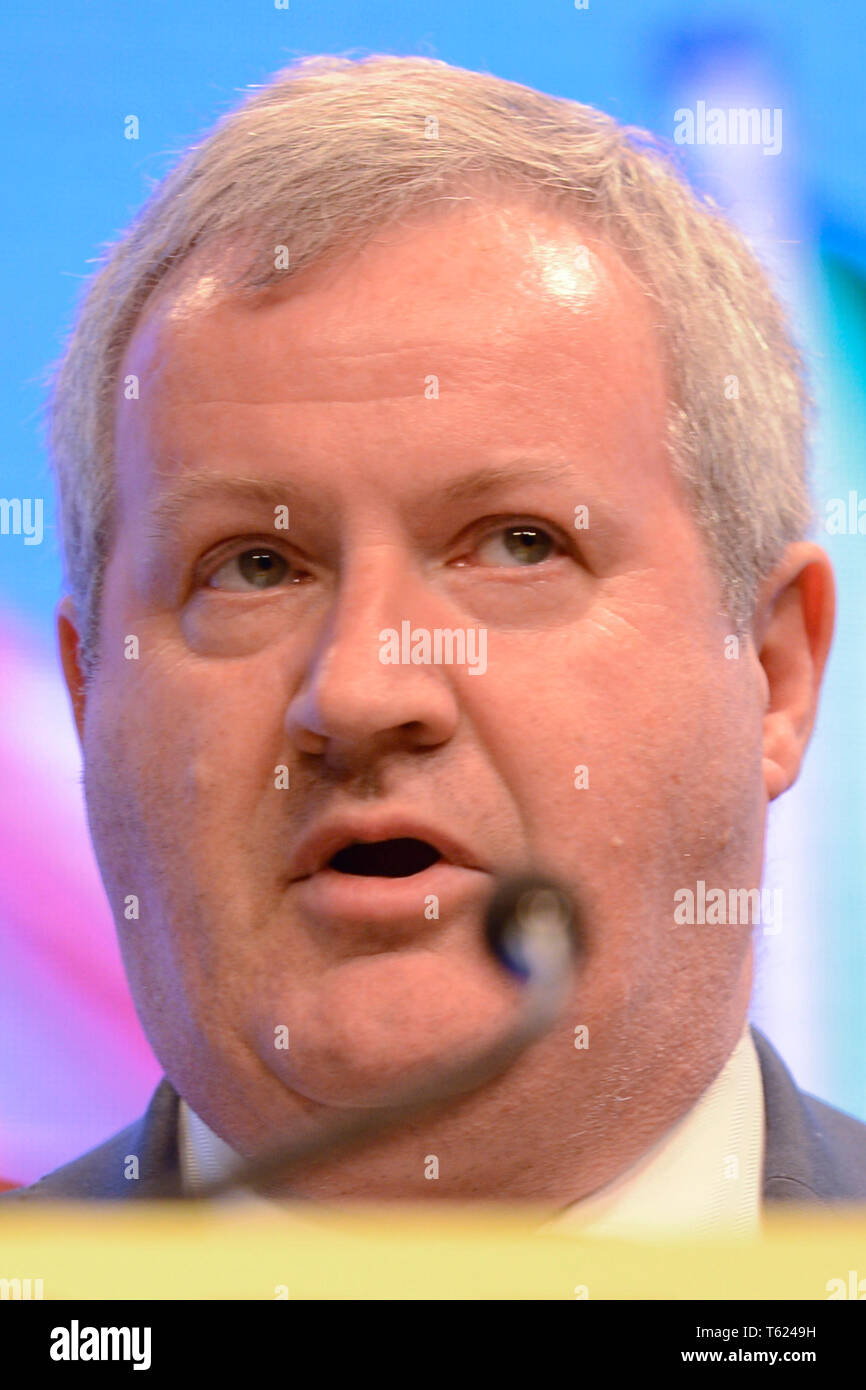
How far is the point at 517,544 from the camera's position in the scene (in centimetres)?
143

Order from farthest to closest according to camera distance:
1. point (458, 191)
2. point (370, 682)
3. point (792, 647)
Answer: point (792, 647) < point (458, 191) < point (370, 682)

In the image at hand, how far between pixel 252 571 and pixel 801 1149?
0.70 metres

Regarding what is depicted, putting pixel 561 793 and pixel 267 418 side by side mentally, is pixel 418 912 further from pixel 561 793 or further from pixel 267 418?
pixel 267 418

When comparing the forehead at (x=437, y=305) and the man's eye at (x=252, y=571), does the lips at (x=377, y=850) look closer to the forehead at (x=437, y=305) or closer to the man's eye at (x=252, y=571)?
the man's eye at (x=252, y=571)

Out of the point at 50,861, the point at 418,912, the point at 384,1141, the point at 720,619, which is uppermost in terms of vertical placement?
the point at 720,619

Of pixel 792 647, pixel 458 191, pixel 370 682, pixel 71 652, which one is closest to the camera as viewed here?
pixel 370 682

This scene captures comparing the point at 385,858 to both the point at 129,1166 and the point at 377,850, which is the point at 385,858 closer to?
the point at 377,850

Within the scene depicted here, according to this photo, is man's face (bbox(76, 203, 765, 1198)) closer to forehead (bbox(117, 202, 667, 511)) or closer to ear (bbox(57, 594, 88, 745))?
forehead (bbox(117, 202, 667, 511))

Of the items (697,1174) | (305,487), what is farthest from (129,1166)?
(305,487)

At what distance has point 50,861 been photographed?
1656 mm

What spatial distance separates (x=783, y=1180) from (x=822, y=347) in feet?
2.57

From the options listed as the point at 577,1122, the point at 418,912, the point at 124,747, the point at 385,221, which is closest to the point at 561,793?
the point at 418,912

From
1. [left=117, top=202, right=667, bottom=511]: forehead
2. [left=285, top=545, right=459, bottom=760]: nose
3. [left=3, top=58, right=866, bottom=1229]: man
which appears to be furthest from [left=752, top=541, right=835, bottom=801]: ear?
[left=285, top=545, right=459, bottom=760]: nose

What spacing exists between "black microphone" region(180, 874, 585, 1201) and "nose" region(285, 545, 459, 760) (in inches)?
5.9
